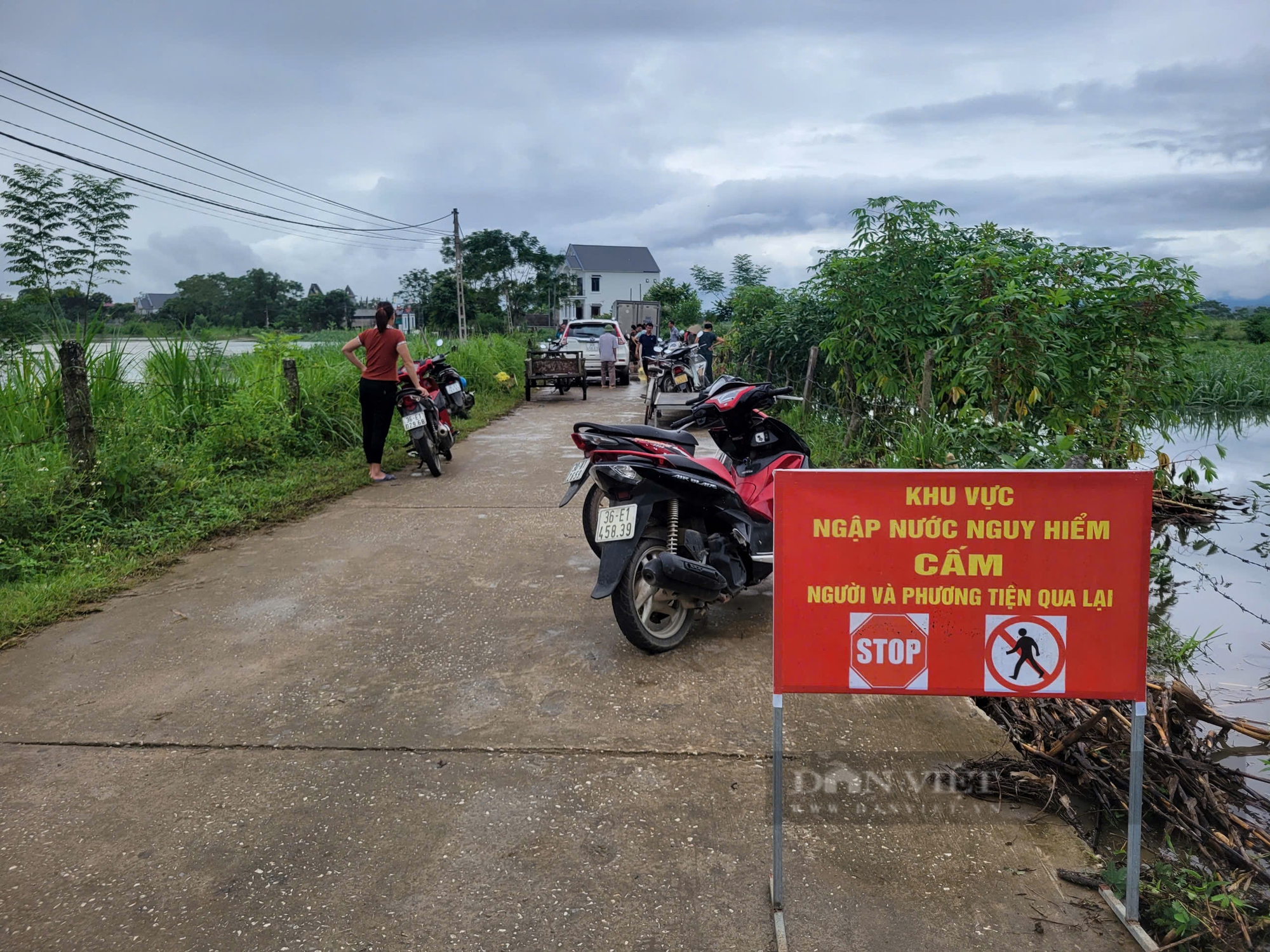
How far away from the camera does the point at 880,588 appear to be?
245 centimetres

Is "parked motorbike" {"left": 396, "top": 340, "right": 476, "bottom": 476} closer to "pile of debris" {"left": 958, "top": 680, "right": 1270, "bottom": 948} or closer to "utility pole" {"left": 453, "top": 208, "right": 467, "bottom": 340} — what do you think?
"pile of debris" {"left": 958, "top": 680, "right": 1270, "bottom": 948}

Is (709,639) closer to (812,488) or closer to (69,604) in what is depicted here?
(812,488)

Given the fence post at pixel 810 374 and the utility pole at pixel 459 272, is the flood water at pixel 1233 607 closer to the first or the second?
the fence post at pixel 810 374

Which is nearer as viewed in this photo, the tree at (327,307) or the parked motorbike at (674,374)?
the parked motorbike at (674,374)

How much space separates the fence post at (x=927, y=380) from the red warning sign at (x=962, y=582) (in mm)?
5202

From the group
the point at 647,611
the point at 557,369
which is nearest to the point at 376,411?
the point at 647,611

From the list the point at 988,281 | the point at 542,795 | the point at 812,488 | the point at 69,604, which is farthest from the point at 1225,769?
the point at 69,604

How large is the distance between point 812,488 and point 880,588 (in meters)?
0.35

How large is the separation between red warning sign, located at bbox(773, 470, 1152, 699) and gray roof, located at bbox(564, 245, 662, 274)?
265 feet

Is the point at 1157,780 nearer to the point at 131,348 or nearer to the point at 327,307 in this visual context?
the point at 131,348

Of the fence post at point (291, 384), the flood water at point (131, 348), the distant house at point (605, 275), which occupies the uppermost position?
the distant house at point (605, 275)

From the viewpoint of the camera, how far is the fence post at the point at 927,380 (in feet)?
24.3

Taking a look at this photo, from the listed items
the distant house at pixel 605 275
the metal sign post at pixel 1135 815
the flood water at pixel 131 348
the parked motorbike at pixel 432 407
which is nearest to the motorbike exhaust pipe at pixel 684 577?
the metal sign post at pixel 1135 815

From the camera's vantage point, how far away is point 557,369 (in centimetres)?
1730
